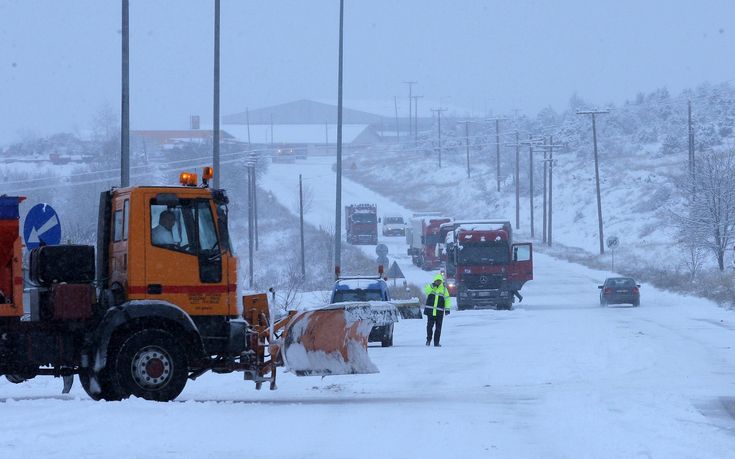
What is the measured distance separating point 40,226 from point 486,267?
3061 cm

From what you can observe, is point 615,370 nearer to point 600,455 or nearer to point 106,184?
point 600,455

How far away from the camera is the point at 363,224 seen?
86000 mm

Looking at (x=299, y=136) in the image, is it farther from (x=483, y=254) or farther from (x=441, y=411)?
(x=441, y=411)

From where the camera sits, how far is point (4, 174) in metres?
96.8

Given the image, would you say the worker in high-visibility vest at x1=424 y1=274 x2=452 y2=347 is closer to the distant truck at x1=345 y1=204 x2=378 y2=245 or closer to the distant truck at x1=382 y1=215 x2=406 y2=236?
the distant truck at x1=345 y1=204 x2=378 y2=245

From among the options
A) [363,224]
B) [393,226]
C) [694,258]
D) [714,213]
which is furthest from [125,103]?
[393,226]

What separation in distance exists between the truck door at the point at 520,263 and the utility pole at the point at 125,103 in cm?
2370

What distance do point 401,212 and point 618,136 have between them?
42139 mm

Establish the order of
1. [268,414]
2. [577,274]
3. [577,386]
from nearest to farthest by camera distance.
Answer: [268,414], [577,386], [577,274]

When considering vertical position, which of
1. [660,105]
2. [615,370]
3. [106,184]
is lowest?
A: [615,370]

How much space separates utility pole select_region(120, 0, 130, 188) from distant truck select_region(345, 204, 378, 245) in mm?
60494

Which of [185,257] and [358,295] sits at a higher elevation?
[185,257]

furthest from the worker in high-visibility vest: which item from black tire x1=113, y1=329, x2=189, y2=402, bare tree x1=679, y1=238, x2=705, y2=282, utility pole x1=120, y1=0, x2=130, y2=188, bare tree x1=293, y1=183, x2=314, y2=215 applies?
bare tree x1=293, y1=183, x2=314, y2=215

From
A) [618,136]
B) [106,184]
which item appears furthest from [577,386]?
[618,136]
